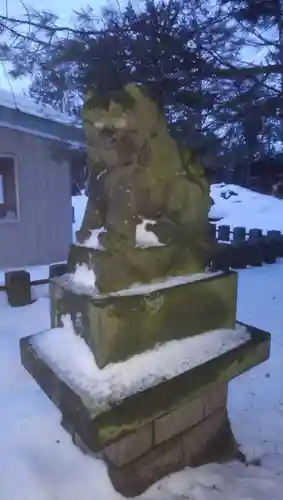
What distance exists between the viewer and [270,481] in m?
1.93

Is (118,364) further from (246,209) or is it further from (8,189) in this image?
(246,209)

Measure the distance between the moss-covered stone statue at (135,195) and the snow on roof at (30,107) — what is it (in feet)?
14.5

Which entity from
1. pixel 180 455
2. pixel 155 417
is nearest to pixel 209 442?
pixel 180 455

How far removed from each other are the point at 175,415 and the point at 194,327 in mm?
351

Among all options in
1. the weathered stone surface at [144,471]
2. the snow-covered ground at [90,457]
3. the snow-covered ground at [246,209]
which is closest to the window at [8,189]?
the snow-covered ground at [90,457]

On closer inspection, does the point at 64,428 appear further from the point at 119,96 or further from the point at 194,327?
the point at 119,96

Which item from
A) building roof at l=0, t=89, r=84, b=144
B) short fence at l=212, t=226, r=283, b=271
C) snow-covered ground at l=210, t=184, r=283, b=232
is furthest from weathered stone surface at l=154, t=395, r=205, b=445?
snow-covered ground at l=210, t=184, r=283, b=232

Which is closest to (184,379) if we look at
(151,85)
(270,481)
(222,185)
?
(270,481)

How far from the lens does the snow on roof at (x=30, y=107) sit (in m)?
6.01

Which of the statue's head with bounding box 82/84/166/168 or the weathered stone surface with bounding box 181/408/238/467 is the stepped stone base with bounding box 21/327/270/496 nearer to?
the weathered stone surface with bounding box 181/408/238/467

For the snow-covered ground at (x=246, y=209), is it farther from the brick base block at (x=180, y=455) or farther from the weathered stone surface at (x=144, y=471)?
the weathered stone surface at (x=144, y=471)

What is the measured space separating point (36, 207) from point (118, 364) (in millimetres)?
5536

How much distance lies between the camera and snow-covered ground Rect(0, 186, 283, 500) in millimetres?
1815

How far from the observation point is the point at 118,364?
1.60 meters
